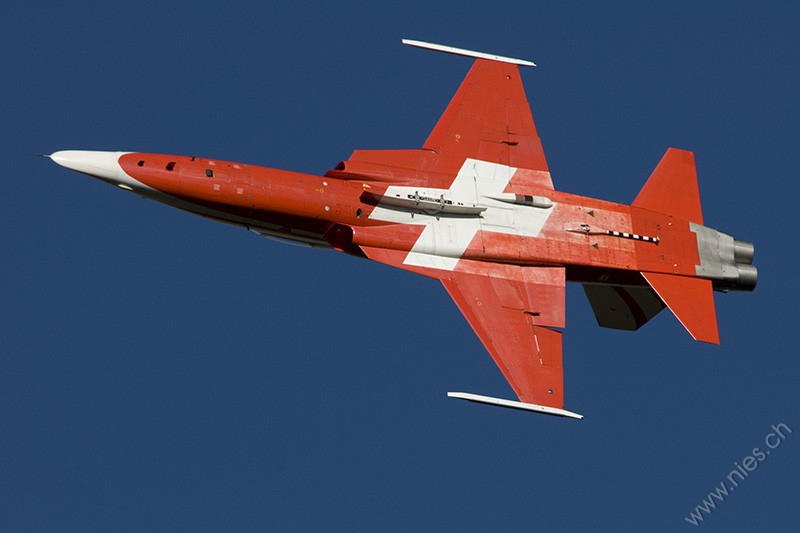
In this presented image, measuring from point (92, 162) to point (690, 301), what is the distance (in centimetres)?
1791

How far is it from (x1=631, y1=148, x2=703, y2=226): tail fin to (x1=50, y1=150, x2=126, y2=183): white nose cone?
15.8 metres

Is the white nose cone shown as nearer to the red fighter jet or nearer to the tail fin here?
the red fighter jet

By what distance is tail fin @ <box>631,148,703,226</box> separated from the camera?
46406 mm

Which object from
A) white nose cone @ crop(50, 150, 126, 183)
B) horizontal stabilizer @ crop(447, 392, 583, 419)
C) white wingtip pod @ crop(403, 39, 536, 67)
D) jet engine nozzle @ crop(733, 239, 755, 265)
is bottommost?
horizontal stabilizer @ crop(447, 392, 583, 419)

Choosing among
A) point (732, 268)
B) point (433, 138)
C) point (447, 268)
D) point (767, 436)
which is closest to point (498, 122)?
point (433, 138)

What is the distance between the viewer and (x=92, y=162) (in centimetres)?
4031

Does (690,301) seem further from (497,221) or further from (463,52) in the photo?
(463,52)

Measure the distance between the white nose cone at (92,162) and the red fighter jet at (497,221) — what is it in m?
0.04

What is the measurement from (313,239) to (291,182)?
1.87 metres

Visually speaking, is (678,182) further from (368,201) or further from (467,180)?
(368,201)

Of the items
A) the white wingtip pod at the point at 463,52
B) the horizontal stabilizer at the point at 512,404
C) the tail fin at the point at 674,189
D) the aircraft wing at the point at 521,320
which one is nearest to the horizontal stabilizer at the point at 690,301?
the tail fin at the point at 674,189

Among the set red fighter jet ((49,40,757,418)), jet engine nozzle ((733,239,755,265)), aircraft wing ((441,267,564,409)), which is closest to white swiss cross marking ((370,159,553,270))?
red fighter jet ((49,40,757,418))

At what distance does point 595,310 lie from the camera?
46.9 meters

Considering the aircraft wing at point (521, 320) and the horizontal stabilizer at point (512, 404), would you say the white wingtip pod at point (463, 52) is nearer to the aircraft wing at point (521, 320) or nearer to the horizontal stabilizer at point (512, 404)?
the aircraft wing at point (521, 320)
